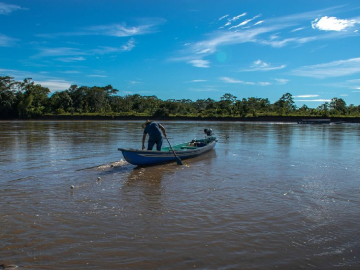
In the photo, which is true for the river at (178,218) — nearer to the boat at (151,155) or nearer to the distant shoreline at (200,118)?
the boat at (151,155)

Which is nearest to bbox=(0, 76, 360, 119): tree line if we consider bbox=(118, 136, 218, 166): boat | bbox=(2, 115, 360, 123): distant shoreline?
bbox=(2, 115, 360, 123): distant shoreline

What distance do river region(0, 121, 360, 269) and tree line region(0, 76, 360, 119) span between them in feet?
233

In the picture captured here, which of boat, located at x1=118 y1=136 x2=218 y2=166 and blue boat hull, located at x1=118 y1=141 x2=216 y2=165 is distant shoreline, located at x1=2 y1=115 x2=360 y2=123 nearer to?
boat, located at x1=118 y1=136 x2=218 y2=166

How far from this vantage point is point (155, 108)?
86.1 m

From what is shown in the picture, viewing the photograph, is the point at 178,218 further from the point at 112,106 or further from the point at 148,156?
the point at 112,106

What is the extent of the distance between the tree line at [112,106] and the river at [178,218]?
7087 cm

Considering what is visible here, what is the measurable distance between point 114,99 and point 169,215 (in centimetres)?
9225

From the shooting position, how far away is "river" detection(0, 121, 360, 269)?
423cm

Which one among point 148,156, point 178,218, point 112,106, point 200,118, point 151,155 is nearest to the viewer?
point 178,218

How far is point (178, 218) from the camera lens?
5789mm

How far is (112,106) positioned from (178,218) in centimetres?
8842

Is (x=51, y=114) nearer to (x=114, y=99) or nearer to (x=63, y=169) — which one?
(x=114, y=99)

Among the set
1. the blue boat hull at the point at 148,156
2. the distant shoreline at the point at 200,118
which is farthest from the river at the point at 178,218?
the distant shoreline at the point at 200,118

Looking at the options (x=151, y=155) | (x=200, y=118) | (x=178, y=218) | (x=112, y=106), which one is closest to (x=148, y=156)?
(x=151, y=155)
